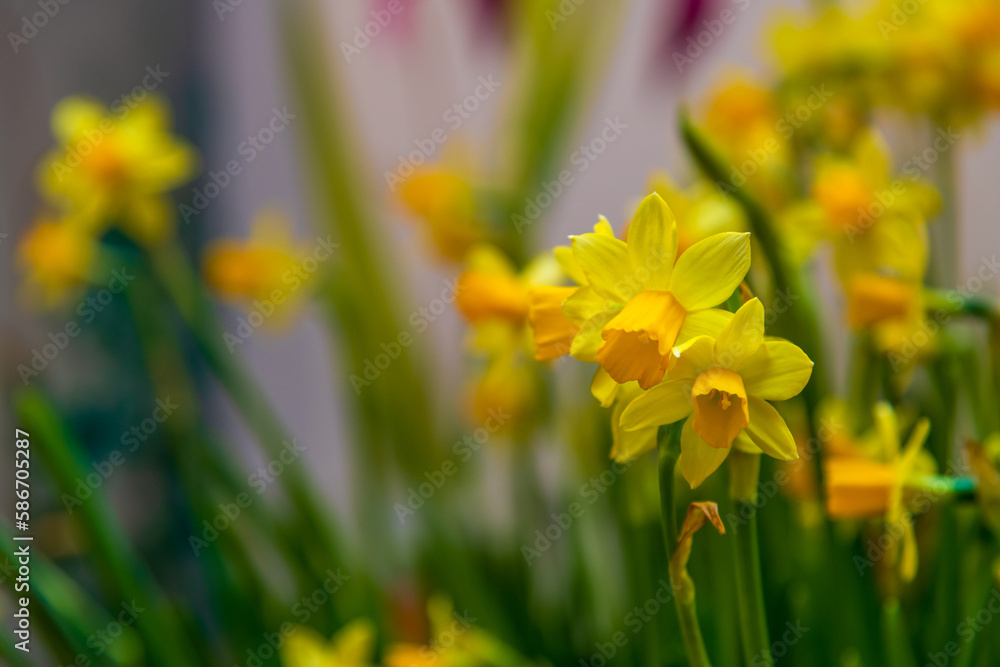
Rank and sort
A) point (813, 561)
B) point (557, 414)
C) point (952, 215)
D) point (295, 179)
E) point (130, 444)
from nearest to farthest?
point (813, 561)
point (952, 215)
point (557, 414)
point (130, 444)
point (295, 179)

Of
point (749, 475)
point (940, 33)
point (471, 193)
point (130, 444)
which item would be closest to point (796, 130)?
point (940, 33)

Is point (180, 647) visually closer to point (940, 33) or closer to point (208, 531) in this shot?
point (208, 531)
